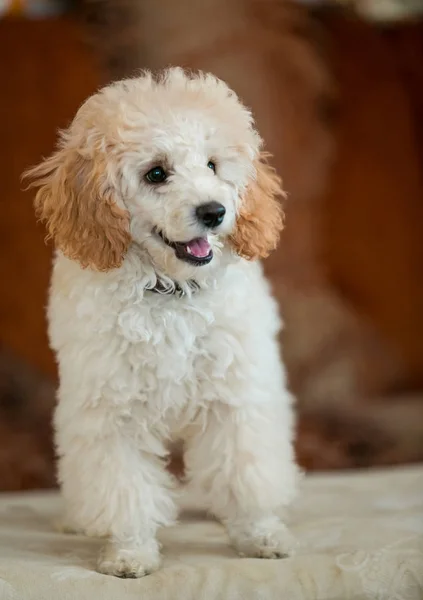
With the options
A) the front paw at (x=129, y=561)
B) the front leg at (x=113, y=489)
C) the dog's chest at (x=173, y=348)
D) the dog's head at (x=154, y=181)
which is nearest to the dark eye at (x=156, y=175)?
the dog's head at (x=154, y=181)

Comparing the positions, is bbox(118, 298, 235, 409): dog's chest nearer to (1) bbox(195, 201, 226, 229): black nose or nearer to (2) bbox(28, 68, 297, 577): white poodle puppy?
(2) bbox(28, 68, 297, 577): white poodle puppy

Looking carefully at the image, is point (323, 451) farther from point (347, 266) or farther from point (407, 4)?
point (407, 4)

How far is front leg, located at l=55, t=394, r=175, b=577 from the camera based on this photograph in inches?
57.4

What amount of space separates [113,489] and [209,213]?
51 cm

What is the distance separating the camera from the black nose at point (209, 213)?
1.33 meters

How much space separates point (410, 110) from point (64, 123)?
86 cm

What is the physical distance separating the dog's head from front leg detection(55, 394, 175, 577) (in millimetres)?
288

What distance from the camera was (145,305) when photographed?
4.77ft

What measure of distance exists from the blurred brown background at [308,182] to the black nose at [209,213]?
1.89 feet

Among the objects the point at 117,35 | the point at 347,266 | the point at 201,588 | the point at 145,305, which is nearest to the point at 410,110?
the point at 347,266

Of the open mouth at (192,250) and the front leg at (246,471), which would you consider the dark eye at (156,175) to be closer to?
the open mouth at (192,250)

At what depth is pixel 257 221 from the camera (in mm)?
1475

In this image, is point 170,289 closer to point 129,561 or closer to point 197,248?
point 197,248

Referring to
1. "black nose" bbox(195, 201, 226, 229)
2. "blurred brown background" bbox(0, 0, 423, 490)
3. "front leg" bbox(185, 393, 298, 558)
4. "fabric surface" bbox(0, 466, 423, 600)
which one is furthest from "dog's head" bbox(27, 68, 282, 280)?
"fabric surface" bbox(0, 466, 423, 600)
